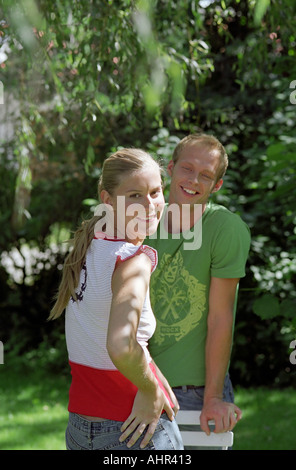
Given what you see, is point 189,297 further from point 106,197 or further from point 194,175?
point 106,197

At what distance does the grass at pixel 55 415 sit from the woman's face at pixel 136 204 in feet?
9.96

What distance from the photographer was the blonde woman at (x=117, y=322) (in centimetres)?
156

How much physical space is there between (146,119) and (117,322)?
4433 millimetres

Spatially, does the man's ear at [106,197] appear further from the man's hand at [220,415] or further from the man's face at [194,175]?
the man's hand at [220,415]

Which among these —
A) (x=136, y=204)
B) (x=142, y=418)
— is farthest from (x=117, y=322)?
(x=136, y=204)

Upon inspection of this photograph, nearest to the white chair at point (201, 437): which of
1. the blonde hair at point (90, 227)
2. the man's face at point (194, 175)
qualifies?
the blonde hair at point (90, 227)

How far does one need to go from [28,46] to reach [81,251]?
4.53 feet

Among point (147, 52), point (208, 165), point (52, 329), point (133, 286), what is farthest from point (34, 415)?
point (133, 286)

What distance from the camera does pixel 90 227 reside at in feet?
5.91

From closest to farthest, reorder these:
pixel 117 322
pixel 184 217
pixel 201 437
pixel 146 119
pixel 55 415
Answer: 1. pixel 117 322
2. pixel 201 437
3. pixel 184 217
4. pixel 55 415
5. pixel 146 119

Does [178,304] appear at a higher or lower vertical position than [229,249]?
lower

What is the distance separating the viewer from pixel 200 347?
2.23 metres

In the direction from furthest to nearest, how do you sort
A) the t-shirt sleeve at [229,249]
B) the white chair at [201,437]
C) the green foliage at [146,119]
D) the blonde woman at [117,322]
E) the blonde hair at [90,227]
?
1. the green foliage at [146,119]
2. the t-shirt sleeve at [229,249]
3. the white chair at [201,437]
4. the blonde hair at [90,227]
5. the blonde woman at [117,322]

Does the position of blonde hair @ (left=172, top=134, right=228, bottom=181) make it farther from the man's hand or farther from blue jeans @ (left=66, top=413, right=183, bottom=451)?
blue jeans @ (left=66, top=413, right=183, bottom=451)
